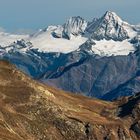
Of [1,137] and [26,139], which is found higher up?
[1,137]

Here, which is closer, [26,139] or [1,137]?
[1,137]

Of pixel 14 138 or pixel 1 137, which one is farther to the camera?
pixel 14 138

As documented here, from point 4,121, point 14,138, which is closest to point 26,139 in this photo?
point 4,121

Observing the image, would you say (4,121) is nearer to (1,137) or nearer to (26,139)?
(26,139)

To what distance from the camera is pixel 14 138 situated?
174 meters

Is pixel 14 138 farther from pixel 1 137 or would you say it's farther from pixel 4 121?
pixel 4 121

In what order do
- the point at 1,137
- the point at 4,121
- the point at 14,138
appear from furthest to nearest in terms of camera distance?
1. the point at 4,121
2. the point at 14,138
3. the point at 1,137

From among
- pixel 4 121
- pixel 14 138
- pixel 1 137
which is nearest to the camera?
pixel 1 137

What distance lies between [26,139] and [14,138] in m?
25.7

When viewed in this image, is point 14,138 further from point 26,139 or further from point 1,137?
point 26,139

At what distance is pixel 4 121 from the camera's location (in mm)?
198375

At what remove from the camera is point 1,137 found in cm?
16300

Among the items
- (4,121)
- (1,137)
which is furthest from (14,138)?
(4,121)

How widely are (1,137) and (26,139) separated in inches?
1438
